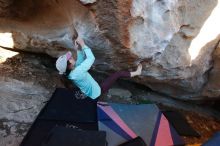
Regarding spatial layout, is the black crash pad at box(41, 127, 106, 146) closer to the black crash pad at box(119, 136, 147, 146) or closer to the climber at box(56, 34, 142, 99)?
the black crash pad at box(119, 136, 147, 146)

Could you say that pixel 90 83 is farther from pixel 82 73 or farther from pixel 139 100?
pixel 139 100

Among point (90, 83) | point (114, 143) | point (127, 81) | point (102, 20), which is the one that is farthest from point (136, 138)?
point (127, 81)

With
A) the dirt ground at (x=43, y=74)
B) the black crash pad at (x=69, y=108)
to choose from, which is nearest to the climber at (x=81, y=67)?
the black crash pad at (x=69, y=108)

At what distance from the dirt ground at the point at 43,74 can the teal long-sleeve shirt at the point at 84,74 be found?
572 mm

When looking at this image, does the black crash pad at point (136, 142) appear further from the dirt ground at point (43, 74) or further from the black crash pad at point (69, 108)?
the dirt ground at point (43, 74)

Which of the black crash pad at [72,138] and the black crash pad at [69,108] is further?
the black crash pad at [69,108]

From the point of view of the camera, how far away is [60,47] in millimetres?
4684

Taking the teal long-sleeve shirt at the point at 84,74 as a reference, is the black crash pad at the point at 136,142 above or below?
below

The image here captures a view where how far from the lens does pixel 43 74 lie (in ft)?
15.5

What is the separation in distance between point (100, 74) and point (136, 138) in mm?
1514

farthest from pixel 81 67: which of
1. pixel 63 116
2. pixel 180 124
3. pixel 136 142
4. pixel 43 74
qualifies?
pixel 180 124

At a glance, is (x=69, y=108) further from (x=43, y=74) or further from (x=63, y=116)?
(x=43, y=74)

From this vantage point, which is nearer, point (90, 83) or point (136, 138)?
point (136, 138)

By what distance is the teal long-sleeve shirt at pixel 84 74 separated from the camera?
3984 millimetres
